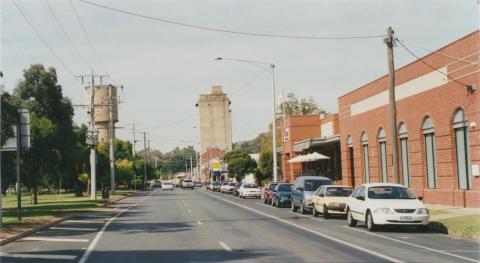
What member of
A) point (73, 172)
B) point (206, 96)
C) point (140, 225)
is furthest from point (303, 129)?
point (206, 96)

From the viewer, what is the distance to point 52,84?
43.2 metres

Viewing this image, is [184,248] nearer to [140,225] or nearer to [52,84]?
[140,225]

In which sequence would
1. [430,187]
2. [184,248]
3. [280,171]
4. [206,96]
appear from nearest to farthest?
1. [184,248]
2. [430,187]
3. [280,171]
4. [206,96]

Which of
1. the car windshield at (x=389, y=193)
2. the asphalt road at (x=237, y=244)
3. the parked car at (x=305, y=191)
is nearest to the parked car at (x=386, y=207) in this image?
the car windshield at (x=389, y=193)

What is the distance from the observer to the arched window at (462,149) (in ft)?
92.4

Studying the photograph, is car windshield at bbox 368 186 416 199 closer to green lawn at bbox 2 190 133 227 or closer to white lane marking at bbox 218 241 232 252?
white lane marking at bbox 218 241 232 252

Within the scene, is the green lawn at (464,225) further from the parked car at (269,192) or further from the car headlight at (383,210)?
the parked car at (269,192)

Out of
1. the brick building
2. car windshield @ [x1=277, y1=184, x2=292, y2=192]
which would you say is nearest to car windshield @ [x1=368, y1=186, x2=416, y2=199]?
the brick building

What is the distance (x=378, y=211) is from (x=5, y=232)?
→ 11.9 metres

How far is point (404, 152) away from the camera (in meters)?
36.4

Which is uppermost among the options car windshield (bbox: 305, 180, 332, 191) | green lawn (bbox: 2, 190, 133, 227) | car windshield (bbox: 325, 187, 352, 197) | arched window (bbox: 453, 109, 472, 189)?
arched window (bbox: 453, 109, 472, 189)

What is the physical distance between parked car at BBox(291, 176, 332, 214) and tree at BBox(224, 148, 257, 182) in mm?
64320

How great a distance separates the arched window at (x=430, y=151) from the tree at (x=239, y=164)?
65.0m

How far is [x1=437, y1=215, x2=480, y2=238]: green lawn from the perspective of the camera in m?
18.8
